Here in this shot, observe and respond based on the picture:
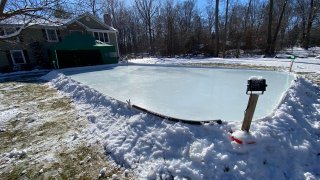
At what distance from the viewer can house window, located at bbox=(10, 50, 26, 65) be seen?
17698 millimetres

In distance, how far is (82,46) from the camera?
1759cm

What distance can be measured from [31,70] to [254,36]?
25136 millimetres

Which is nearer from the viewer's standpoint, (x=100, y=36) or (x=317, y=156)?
(x=317, y=156)

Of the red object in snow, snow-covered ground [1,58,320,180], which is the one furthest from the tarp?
the red object in snow

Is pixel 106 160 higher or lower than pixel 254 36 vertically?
lower

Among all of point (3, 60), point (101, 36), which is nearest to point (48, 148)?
point (3, 60)

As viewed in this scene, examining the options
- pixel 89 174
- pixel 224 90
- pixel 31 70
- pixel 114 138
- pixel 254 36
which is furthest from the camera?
pixel 254 36

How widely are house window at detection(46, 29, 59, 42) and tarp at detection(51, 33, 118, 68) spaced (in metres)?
2.50

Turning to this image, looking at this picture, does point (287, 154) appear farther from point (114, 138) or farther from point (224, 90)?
point (224, 90)

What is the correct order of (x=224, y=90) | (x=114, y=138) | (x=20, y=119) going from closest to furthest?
1. (x=114, y=138)
2. (x=20, y=119)
3. (x=224, y=90)

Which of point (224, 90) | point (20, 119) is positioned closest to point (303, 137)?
point (224, 90)

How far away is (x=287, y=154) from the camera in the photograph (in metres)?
3.16

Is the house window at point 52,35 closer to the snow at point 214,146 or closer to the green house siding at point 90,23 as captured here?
the green house siding at point 90,23

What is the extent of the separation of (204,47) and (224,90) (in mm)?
19818
